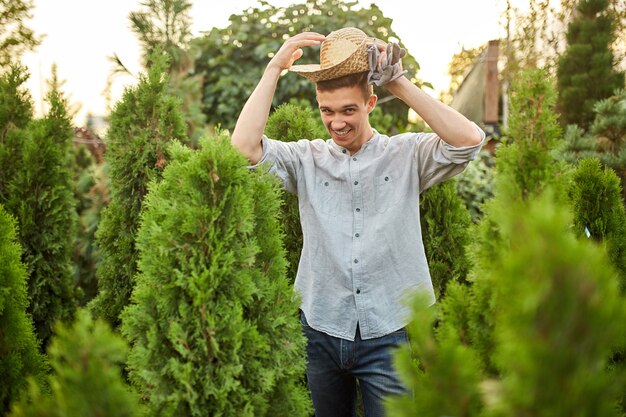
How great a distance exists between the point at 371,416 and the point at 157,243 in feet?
4.98

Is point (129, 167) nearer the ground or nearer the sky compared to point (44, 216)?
nearer the sky

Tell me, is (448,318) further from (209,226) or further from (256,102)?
(256,102)

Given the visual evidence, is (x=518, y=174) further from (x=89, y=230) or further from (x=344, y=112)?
(x=89, y=230)

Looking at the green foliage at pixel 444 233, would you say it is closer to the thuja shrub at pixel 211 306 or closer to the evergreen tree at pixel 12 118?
the thuja shrub at pixel 211 306

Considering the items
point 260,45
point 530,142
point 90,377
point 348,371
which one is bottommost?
point 348,371

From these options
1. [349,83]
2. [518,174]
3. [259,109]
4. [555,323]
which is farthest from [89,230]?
[555,323]

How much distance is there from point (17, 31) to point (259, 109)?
7500 mm

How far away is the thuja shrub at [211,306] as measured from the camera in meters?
1.72

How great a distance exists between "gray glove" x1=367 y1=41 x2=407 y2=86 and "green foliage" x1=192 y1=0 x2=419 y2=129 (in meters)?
6.07

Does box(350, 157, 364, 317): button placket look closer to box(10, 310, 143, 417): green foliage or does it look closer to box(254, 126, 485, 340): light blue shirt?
box(254, 126, 485, 340): light blue shirt

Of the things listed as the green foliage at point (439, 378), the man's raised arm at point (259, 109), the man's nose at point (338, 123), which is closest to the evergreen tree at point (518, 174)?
the green foliage at point (439, 378)

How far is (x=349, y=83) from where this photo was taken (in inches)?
106

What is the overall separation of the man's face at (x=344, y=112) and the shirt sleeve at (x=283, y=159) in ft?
0.82

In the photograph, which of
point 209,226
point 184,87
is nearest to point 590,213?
point 209,226
